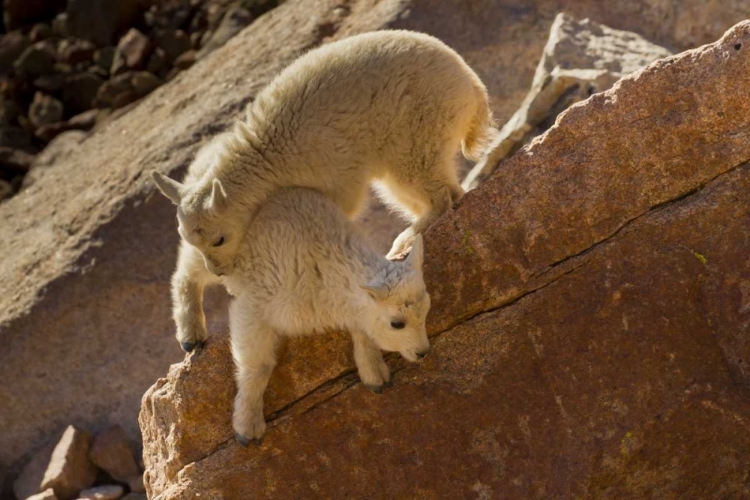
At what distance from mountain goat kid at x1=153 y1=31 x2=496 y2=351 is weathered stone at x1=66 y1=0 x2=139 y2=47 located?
976 centimetres

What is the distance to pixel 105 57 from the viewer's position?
15.0 metres

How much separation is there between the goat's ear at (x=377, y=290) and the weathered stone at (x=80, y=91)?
10.2 metres

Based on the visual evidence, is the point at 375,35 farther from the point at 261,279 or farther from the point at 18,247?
the point at 18,247

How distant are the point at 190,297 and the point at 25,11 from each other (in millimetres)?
11745

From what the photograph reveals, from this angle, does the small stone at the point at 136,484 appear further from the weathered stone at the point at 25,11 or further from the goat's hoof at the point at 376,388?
the weathered stone at the point at 25,11

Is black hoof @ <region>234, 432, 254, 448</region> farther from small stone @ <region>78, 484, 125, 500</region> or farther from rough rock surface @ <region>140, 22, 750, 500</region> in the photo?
small stone @ <region>78, 484, 125, 500</region>

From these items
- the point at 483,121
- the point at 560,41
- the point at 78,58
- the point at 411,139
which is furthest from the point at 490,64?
the point at 78,58

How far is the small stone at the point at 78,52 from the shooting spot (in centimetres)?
1505

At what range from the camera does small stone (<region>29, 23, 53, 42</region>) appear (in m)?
15.9

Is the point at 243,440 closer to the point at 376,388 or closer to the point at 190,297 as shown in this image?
the point at 376,388

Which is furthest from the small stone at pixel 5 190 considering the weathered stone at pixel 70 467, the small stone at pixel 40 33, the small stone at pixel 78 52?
the weathered stone at pixel 70 467

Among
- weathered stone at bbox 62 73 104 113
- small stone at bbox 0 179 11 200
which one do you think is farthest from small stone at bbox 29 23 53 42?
small stone at bbox 0 179 11 200

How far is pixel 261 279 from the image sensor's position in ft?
19.3

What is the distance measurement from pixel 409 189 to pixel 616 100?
1.54 metres
